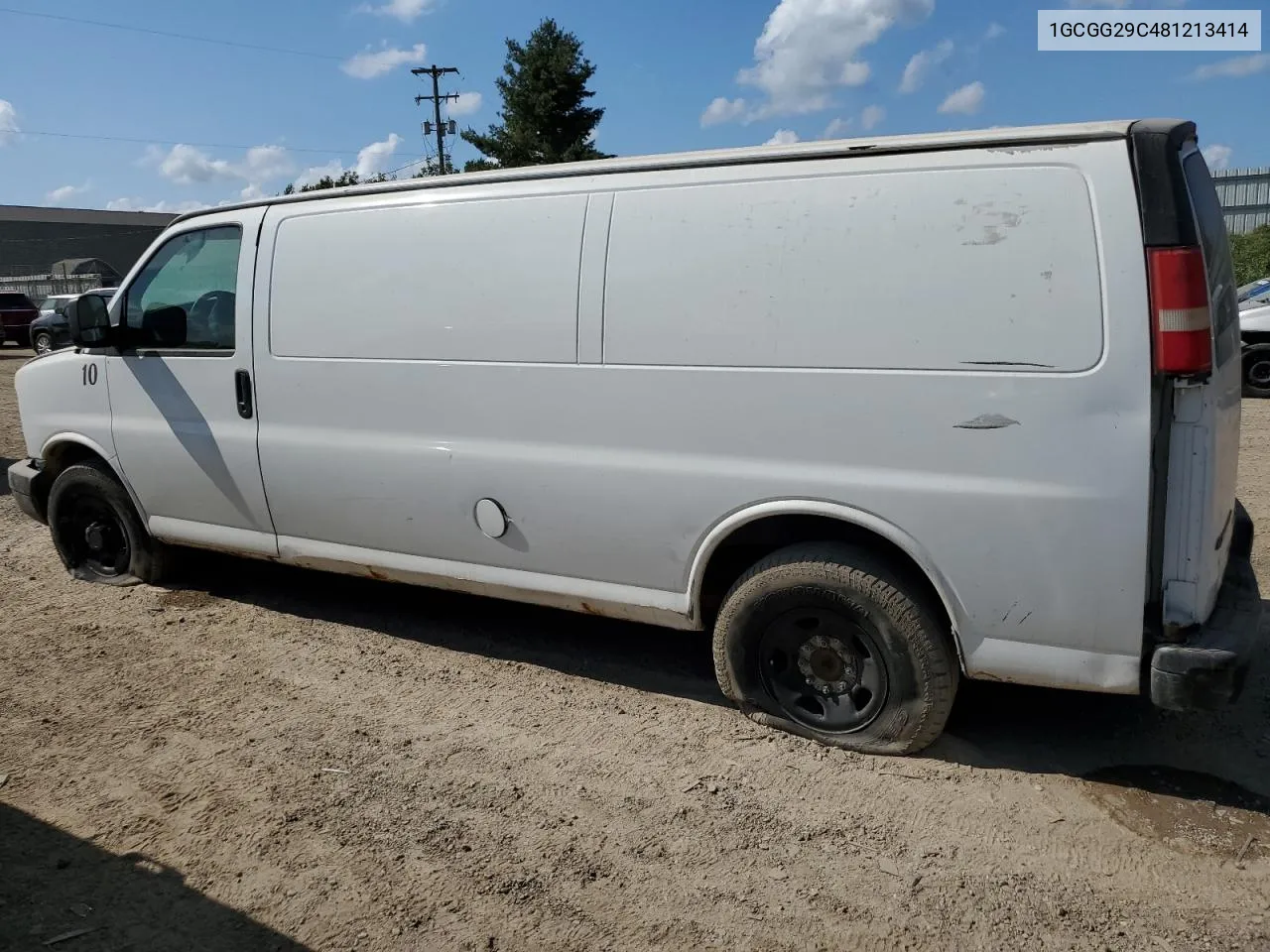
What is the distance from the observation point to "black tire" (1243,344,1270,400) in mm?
12273

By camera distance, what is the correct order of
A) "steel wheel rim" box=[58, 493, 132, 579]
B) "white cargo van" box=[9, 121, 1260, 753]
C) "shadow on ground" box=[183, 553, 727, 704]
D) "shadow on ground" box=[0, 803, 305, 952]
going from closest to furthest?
1. "shadow on ground" box=[0, 803, 305, 952]
2. "white cargo van" box=[9, 121, 1260, 753]
3. "shadow on ground" box=[183, 553, 727, 704]
4. "steel wheel rim" box=[58, 493, 132, 579]

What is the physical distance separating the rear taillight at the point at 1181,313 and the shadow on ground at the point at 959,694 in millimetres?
1494

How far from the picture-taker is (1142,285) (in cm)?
284

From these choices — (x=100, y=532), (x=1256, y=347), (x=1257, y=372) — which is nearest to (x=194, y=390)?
(x=100, y=532)

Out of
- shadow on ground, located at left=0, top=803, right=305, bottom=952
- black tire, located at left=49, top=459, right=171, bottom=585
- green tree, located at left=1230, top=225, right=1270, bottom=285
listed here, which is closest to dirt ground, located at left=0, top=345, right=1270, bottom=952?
shadow on ground, located at left=0, top=803, right=305, bottom=952

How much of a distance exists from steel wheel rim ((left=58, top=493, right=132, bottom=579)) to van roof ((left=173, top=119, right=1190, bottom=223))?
2.54 metres

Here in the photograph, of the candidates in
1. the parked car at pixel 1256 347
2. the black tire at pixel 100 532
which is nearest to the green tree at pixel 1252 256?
the parked car at pixel 1256 347

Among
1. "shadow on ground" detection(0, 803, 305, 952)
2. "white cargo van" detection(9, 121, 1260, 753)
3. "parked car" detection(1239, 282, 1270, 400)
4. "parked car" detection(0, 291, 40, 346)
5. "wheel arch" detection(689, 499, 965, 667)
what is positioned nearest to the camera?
"shadow on ground" detection(0, 803, 305, 952)

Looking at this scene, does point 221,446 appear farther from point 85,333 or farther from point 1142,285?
point 1142,285

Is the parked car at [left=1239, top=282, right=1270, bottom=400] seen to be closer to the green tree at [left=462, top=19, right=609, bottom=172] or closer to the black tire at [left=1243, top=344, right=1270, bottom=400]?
the black tire at [left=1243, top=344, right=1270, bottom=400]

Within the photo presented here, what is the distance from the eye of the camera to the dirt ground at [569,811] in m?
2.71

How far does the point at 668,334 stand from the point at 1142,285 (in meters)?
1.54

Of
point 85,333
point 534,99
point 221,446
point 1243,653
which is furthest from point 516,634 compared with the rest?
point 534,99

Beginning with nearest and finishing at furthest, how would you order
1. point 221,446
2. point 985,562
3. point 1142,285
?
point 1142,285 → point 985,562 → point 221,446
